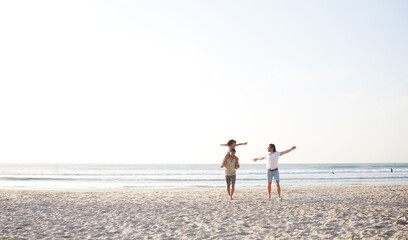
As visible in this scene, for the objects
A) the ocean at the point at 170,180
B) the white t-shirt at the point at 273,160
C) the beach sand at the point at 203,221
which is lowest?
the ocean at the point at 170,180

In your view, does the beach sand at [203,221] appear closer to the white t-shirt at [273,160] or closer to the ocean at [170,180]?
the white t-shirt at [273,160]

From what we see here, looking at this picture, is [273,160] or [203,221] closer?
[203,221]

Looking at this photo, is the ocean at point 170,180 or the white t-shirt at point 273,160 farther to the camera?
the ocean at point 170,180

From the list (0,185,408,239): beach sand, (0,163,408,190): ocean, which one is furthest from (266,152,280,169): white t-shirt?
(0,163,408,190): ocean

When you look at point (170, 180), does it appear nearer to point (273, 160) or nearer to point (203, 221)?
point (273, 160)

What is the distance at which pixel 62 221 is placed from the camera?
8.06 metres

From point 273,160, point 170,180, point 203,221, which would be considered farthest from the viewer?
point 170,180

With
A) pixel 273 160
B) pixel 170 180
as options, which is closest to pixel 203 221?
pixel 273 160

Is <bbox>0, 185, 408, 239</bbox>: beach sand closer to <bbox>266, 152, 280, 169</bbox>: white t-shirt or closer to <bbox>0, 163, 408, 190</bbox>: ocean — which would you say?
<bbox>266, 152, 280, 169</bbox>: white t-shirt

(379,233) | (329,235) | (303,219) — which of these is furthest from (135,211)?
(379,233)

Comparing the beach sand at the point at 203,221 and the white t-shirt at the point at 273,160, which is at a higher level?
the white t-shirt at the point at 273,160

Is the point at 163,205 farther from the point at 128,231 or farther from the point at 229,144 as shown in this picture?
the point at 128,231

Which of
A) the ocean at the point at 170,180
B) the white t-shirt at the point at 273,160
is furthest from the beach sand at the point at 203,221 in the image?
the ocean at the point at 170,180

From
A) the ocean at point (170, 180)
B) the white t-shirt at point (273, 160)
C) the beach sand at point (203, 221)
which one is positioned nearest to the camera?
the beach sand at point (203, 221)
